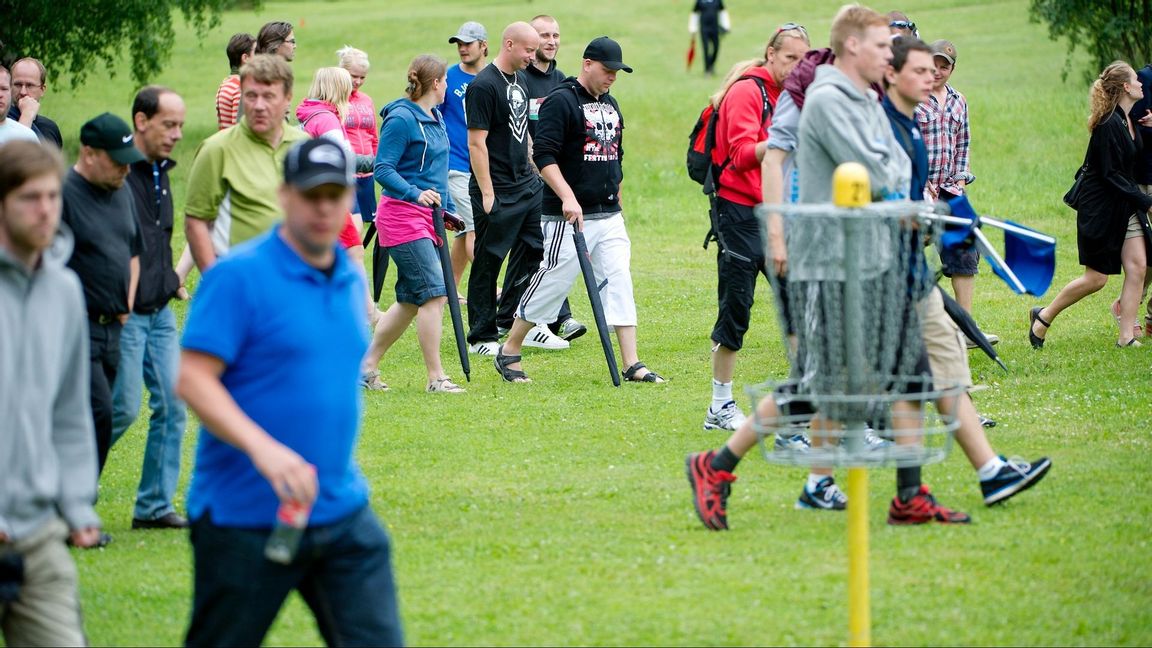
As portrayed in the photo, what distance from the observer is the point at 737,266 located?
8969 millimetres

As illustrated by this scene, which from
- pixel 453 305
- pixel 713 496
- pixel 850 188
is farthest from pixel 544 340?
pixel 850 188

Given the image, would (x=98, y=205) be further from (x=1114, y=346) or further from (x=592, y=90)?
(x=1114, y=346)

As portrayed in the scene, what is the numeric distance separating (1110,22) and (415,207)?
15467 millimetres

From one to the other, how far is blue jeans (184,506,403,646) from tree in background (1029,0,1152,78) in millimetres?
20507

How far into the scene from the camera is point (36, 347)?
414 centimetres

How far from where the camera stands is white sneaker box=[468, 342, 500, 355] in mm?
12258

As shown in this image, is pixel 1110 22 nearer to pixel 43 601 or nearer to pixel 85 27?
pixel 85 27

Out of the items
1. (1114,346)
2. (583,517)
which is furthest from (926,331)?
(1114,346)

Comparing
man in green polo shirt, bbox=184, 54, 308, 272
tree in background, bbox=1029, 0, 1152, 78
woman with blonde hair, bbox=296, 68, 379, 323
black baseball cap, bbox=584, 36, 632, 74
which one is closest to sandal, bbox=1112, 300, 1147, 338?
black baseball cap, bbox=584, 36, 632, 74

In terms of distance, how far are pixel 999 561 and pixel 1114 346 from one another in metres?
6.07

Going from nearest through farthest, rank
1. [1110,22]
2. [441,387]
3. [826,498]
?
1. [826,498]
2. [441,387]
3. [1110,22]

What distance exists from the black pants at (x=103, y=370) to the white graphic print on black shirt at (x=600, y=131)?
4763 mm

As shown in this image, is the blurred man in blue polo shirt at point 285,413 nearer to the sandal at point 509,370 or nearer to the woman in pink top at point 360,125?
the sandal at point 509,370

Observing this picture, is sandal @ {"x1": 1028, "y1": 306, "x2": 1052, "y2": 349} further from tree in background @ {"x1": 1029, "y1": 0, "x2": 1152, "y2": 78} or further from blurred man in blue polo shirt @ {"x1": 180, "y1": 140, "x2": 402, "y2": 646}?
tree in background @ {"x1": 1029, "y1": 0, "x2": 1152, "y2": 78}
